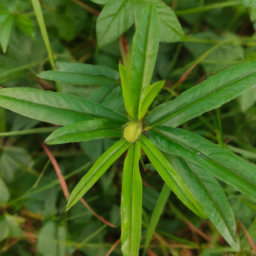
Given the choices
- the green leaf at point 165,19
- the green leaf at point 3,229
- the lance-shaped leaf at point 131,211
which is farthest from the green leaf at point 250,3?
the green leaf at point 3,229

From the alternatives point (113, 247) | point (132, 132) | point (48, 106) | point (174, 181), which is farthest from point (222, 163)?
point (113, 247)

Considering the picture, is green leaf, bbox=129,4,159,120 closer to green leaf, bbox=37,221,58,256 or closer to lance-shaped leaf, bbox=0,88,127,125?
lance-shaped leaf, bbox=0,88,127,125

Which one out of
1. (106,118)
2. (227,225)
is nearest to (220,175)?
(227,225)

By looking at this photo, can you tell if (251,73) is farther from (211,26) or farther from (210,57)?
(211,26)

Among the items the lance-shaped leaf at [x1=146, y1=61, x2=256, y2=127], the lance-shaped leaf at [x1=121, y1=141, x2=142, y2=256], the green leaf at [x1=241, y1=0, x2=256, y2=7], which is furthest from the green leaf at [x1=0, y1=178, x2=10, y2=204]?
the green leaf at [x1=241, y1=0, x2=256, y2=7]

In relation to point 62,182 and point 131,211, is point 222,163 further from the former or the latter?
point 62,182

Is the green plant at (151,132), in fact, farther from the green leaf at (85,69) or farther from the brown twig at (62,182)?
the brown twig at (62,182)

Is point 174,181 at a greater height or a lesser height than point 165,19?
lesser
